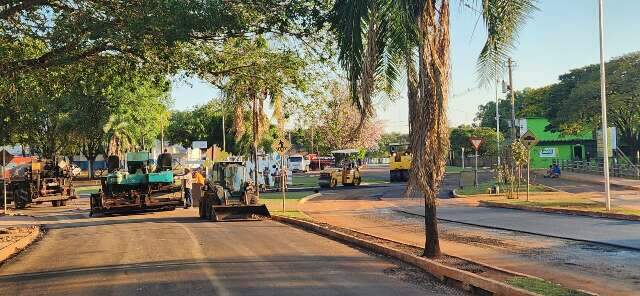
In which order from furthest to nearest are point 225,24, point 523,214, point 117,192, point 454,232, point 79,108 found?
point 79,108 → point 117,192 → point 523,214 → point 454,232 → point 225,24

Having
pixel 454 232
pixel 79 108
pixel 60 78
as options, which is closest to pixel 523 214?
pixel 454 232

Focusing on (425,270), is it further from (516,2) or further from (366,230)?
(366,230)

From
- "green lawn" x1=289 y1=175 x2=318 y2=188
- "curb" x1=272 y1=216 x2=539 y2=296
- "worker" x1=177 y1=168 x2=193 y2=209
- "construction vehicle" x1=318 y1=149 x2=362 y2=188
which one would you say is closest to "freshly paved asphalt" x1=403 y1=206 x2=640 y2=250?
"curb" x1=272 y1=216 x2=539 y2=296

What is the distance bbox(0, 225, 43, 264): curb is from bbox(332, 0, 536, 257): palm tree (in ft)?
29.3

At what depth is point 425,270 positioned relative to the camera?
35.1 ft

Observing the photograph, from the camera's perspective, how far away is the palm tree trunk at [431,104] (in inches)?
415

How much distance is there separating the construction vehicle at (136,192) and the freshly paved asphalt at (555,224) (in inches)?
395

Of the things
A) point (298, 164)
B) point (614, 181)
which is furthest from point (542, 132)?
point (298, 164)

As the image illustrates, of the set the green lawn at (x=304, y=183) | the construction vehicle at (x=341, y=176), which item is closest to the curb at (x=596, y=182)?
the construction vehicle at (x=341, y=176)

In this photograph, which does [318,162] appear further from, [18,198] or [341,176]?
[18,198]

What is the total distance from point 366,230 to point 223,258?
648 centimetres

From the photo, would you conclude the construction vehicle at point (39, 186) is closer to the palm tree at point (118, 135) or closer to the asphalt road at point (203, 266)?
the palm tree at point (118, 135)

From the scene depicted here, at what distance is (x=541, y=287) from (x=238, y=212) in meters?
14.7

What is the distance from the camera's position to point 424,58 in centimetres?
1044
